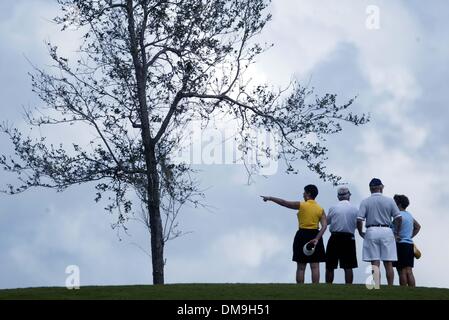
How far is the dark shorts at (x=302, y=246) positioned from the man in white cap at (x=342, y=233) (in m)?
0.24

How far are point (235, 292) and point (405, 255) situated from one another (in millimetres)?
4854

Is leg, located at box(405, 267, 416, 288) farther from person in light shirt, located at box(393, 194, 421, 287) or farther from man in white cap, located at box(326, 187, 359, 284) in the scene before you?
man in white cap, located at box(326, 187, 359, 284)

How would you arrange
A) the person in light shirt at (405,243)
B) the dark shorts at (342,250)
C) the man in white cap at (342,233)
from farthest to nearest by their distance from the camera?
1. the person in light shirt at (405,243)
2. the dark shorts at (342,250)
3. the man in white cap at (342,233)

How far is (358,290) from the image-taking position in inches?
854

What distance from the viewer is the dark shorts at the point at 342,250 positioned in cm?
2339

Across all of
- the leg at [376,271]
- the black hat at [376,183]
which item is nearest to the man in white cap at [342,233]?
the leg at [376,271]

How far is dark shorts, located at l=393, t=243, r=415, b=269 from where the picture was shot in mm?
23734

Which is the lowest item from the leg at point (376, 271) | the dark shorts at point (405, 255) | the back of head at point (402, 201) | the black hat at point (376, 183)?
the leg at point (376, 271)

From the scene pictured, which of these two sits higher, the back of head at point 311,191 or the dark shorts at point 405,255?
the back of head at point 311,191

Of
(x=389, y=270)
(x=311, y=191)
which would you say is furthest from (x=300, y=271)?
(x=389, y=270)

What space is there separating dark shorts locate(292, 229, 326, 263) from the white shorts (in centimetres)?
133

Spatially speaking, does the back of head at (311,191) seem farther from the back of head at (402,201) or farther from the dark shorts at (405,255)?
the dark shorts at (405,255)
